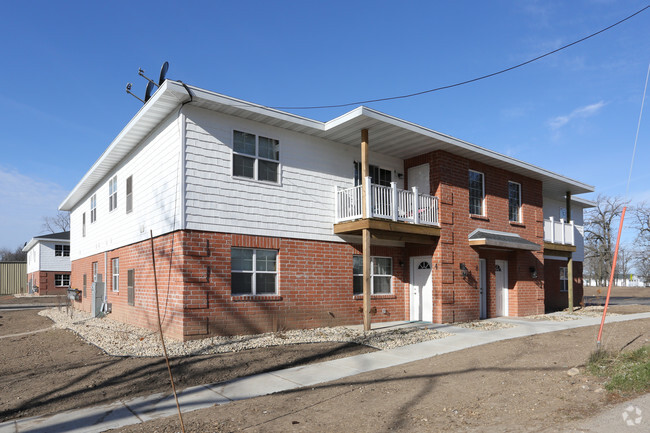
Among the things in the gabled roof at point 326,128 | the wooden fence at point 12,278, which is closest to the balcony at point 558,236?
the gabled roof at point 326,128

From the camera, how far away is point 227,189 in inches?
487

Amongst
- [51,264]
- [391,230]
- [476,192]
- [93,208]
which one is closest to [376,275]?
[391,230]

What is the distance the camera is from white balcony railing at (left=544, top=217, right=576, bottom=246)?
2067 centimetres

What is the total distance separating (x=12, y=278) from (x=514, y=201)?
47806mm

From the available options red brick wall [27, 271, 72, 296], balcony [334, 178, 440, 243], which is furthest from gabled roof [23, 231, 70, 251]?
balcony [334, 178, 440, 243]

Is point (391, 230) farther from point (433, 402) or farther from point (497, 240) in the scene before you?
point (433, 402)

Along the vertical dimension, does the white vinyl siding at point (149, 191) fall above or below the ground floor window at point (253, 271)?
above

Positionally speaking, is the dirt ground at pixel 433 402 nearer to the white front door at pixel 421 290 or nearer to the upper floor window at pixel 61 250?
the white front door at pixel 421 290

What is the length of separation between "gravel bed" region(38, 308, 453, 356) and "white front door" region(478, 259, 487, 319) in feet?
14.8

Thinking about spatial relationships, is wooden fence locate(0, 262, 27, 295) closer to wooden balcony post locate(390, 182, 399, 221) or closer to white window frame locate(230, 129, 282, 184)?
white window frame locate(230, 129, 282, 184)

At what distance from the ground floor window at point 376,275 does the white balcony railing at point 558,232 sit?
8.65 metres

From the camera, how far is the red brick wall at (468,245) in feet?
50.0

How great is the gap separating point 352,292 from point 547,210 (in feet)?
47.0

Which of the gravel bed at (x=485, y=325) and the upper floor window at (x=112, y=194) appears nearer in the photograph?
the gravel bed at (x=485, y=325)
